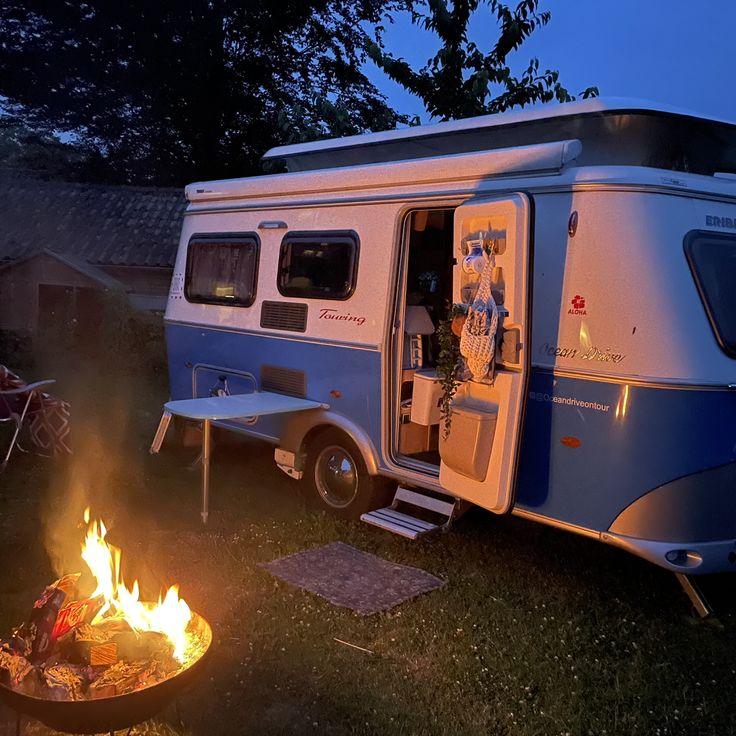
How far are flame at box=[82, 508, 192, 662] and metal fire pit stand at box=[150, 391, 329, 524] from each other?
1.97 metres

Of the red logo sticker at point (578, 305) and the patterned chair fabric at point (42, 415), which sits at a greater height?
the red logo sticker at point (578, 305)

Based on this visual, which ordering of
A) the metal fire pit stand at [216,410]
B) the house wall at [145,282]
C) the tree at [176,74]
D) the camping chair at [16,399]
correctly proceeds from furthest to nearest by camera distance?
the tree at [176,74] → the house wall at [145,282] → the camping chair at [16,399] → the metal fire pit stand at [216,410]

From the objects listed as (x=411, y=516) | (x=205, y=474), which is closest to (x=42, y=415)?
(x=205, y=474)

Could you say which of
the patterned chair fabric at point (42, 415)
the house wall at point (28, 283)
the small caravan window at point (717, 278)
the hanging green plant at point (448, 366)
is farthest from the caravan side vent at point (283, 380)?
the house wall at point (28, 283)

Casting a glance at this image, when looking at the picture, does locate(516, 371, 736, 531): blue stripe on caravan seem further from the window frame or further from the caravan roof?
the window frame

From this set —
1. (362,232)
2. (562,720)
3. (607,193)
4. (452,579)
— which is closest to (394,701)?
(562,720)

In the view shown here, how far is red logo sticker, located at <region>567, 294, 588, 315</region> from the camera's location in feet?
14.6

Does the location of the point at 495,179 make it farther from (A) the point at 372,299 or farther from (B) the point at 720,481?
(B) the point at 720,481

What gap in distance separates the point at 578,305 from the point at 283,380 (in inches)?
117

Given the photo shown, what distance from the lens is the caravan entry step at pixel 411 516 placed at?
217 inches

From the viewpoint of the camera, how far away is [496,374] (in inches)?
187

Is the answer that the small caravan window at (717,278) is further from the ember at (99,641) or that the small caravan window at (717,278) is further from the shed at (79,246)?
the shed at (79,246)

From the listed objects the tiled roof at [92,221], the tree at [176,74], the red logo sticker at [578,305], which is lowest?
the red logo sticker at [578,305]

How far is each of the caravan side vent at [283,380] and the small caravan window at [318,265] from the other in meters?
0.66
